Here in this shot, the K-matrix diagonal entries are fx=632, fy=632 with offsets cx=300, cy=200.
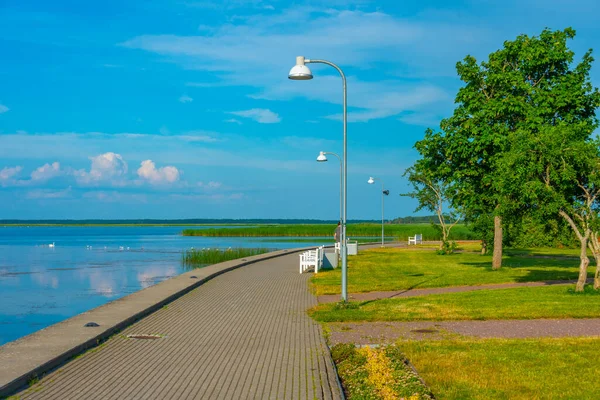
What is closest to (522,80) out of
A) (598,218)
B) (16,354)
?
(598,218)


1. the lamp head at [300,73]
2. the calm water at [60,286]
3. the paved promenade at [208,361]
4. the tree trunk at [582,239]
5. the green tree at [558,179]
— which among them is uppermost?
the lamp head at [300,73]

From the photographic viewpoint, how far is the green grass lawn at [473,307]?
50.7 ft

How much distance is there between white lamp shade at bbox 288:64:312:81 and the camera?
16.5 m

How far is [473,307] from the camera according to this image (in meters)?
17.0

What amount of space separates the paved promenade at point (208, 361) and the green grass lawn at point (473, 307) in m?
1.32

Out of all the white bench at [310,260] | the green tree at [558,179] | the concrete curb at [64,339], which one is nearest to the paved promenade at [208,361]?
the concrete curb at [64,339]

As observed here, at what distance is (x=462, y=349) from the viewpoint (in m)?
11.6

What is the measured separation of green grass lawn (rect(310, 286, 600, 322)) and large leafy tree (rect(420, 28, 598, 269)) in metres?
7.54

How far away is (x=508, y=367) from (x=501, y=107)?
1962 centimetres

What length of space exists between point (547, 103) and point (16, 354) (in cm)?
2374

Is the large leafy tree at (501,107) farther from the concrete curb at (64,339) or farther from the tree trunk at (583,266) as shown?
the concrete curb at (64,339)

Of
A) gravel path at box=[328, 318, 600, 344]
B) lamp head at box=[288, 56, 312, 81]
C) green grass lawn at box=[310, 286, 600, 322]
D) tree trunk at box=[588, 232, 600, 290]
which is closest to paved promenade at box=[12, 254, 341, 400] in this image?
gravel path at box=[328, 318, 600, 344]

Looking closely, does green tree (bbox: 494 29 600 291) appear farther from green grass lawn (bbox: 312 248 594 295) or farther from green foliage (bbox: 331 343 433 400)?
green foliage (bbox: 331 343 433 400)

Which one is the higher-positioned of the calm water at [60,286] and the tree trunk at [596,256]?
the tree trunk at [596,256]
